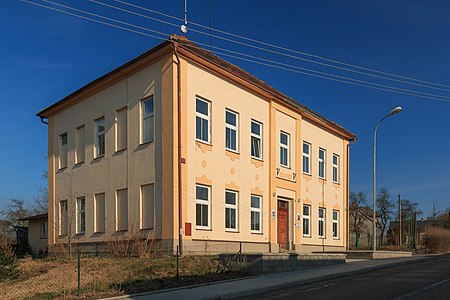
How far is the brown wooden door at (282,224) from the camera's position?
2572cm

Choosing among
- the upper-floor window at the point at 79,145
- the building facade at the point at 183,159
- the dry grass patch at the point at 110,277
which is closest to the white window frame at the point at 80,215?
the building facade at the point at 183,159

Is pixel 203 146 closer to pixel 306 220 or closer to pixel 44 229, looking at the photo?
pixel 306 220

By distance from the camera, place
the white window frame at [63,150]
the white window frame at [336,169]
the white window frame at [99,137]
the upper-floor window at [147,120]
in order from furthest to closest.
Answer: the white window frame at [336,169] < the white window frame at [63,150] < the white window frame at [99,137] < the upper-floor window at [147,120]

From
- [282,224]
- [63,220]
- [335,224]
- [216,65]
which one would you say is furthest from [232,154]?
[335,224]

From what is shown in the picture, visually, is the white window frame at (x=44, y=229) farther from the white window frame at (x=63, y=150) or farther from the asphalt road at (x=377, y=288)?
the asphalt road at (x=377, y=288)

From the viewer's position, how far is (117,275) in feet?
46.8

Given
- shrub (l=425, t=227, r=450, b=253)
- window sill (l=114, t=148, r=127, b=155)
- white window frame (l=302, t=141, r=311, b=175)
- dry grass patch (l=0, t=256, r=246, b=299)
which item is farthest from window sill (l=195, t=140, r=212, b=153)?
shrub (l=425, t=227, r=450, b=253)

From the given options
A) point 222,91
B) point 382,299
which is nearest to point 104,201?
point 222,91

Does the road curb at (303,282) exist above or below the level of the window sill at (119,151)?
below

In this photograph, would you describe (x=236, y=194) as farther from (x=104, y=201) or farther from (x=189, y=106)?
(x=104, y=201)

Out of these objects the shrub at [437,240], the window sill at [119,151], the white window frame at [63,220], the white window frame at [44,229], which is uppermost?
the window sill at [119,151]

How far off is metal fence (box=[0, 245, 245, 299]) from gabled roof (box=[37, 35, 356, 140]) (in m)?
8.33

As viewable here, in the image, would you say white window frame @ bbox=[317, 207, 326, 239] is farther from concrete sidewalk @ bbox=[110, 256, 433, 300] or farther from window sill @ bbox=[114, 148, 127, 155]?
window sill @ bbox=[114, 148, 127, 155]

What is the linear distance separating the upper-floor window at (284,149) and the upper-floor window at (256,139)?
232 cm
